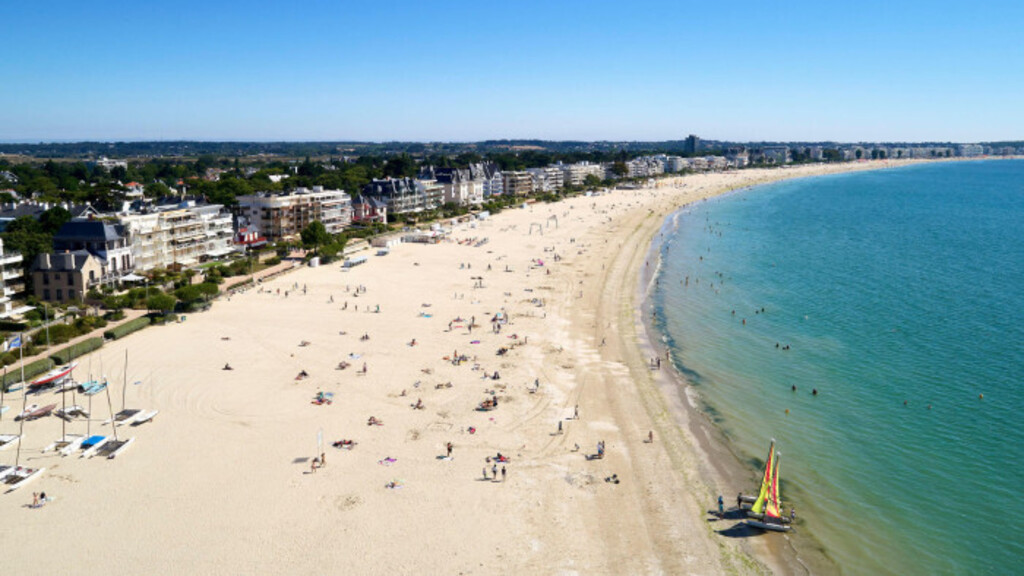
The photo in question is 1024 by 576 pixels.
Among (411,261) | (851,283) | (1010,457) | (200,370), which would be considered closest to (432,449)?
(200,370)

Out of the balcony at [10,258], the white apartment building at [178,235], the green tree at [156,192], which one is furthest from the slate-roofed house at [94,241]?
the green tree at [156,192]

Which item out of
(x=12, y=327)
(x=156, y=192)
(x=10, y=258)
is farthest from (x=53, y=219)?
(x=156, y=192)

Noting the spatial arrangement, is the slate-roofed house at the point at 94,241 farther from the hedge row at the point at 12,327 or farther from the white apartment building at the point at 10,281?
the hedge row at the point at 12,327

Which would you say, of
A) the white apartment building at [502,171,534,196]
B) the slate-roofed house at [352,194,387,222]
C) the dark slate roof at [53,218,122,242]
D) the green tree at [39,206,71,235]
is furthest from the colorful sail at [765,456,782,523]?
the white apartment building at [502,171,534,196]

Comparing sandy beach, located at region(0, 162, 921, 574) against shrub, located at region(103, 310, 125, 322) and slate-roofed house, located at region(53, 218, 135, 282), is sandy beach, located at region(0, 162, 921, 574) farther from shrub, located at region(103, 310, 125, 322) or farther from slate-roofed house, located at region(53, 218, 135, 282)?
slate-roofed house, located at region(53, 218, 135, 282)

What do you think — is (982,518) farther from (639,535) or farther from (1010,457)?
(639,535)
